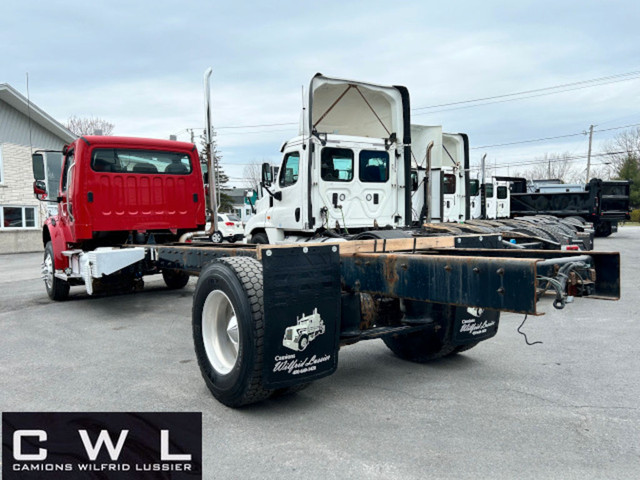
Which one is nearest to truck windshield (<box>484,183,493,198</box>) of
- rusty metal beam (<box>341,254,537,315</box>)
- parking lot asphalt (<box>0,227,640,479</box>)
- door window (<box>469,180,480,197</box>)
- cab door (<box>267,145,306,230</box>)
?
door window (<box>469,180,480,197</box>)

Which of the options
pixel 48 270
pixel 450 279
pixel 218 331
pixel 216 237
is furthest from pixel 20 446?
pixel 48 270

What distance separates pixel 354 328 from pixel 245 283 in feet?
3.24

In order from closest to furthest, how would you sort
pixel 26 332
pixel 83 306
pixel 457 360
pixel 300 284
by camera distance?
pixel 300 284
pixel 457 360
pixel 26 332
pixel 83 306

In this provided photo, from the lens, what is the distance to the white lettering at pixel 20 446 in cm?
314

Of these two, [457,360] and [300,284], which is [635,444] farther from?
[300,284]

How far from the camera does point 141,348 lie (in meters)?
5.66

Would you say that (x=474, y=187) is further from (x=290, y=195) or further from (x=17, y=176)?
(x=17, y=176)

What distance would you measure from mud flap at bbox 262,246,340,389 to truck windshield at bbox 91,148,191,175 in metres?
5.63

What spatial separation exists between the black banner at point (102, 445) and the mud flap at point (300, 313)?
682 millimetres

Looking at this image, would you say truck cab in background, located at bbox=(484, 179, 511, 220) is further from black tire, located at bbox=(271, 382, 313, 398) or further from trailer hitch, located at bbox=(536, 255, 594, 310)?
trailer hitch, located at bbox=(536, 255, 594, 310)

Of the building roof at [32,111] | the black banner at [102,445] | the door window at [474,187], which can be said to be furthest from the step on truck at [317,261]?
the building roof at [32,111]

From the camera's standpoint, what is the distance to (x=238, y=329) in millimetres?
3594

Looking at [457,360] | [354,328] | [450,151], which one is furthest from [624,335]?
[450,151]

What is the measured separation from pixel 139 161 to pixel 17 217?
1895 cm
